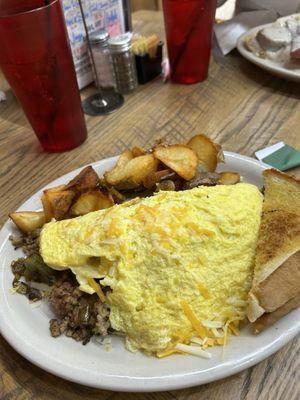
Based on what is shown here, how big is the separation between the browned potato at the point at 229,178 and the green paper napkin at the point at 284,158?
0.34 metres

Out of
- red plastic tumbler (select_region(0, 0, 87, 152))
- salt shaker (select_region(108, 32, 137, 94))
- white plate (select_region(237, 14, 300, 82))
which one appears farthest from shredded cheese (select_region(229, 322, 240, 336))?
salt shaker (select_region(108, 32, 137, 94))

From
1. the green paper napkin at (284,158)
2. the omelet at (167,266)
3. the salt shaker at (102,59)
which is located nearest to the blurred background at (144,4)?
the salt shaker at (102,59)

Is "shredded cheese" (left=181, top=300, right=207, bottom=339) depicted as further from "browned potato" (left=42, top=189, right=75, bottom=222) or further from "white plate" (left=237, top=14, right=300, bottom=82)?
"white plate" (left=237, top=14, right=300, bottom=82)

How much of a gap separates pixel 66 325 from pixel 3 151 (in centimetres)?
124

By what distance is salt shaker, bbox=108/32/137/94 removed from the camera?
2023 millimetres

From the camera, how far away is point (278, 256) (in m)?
0.91

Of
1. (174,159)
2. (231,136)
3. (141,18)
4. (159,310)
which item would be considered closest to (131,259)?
(159,310)

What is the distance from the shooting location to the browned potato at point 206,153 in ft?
4.26

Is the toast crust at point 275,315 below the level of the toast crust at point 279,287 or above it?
below

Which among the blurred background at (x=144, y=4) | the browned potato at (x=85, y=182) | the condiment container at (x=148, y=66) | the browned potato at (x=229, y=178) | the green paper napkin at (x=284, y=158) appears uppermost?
the browned potato at (x=85, y=182)

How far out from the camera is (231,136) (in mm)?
1796

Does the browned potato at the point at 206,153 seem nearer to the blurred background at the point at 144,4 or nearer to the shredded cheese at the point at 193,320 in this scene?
the shredded cheese at the point at 193,320

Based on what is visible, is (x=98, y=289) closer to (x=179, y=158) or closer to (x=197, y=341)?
(x=197, y=341)

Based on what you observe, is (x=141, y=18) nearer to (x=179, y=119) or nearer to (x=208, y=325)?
(x=179, y=119)
